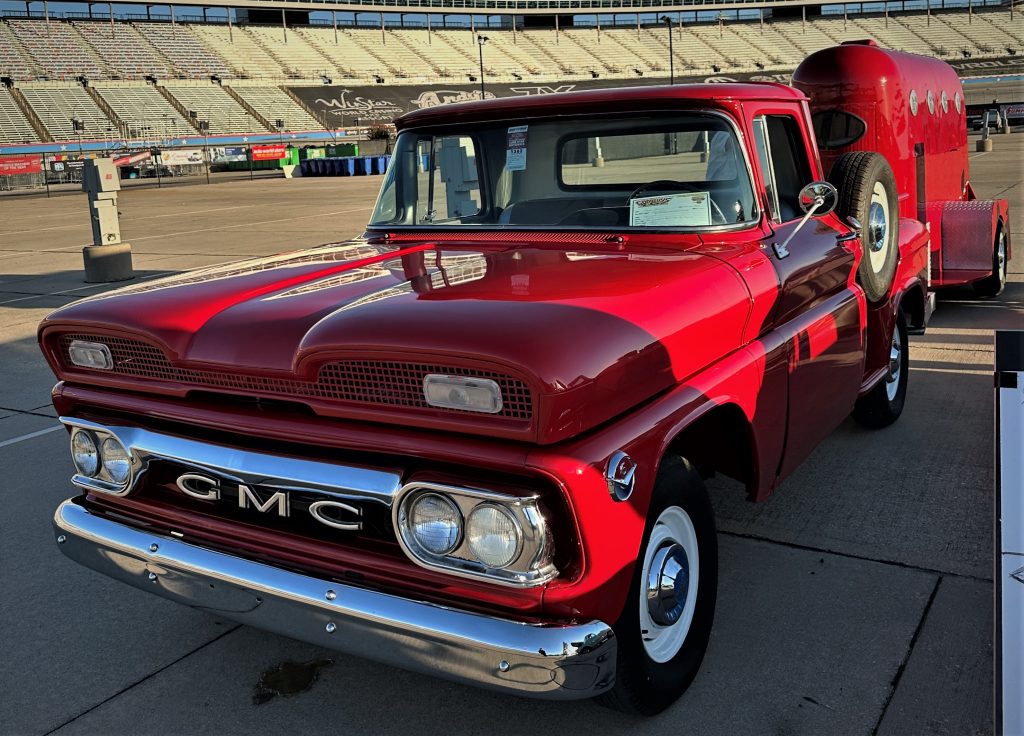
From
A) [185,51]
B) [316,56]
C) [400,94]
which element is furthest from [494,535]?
[316,56]

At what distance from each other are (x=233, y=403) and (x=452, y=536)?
82cm

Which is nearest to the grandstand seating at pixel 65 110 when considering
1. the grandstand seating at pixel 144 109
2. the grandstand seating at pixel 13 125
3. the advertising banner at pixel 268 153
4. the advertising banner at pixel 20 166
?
the grandstand seating at pixel 13 125

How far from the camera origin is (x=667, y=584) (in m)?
2.64

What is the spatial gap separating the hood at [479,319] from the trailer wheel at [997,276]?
582cm

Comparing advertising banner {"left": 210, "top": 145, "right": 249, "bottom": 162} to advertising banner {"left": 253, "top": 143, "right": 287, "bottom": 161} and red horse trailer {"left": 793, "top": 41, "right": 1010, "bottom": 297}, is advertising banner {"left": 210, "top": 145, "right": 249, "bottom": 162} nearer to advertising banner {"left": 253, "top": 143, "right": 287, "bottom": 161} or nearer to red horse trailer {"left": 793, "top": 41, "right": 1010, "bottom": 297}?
advertising banner {"left": 253, "top": 143, "right": 287, "bottom": 161}

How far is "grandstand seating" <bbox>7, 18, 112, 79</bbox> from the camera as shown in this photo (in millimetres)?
54250

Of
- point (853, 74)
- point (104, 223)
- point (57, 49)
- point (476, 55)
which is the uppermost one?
point (476, 55)

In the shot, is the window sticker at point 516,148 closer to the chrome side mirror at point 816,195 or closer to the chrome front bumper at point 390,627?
the chrome side mirror at point 816,195

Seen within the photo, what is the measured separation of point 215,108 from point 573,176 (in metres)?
56.2

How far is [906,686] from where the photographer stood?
9.14 feet

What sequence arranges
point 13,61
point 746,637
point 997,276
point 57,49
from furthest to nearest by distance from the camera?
point 57,49 < point 13,61 < point 997,276 < point 746,637

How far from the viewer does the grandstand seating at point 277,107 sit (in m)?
56.5

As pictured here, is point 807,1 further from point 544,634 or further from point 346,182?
point 544,634

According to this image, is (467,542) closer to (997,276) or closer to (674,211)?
(674,211)
